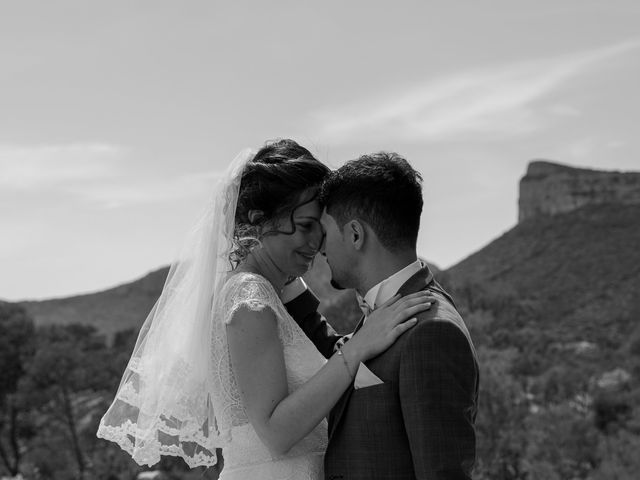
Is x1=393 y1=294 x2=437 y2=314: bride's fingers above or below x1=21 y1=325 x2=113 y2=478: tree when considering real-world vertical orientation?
above

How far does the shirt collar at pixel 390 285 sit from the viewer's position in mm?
3156

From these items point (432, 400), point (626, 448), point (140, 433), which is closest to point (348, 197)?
point (432, 400)

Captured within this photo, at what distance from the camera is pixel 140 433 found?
385 cm

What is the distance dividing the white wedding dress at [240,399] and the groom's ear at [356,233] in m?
0.54

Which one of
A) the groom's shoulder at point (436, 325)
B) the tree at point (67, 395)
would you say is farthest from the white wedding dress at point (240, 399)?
the tree at point (67, 395)

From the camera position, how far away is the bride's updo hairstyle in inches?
141

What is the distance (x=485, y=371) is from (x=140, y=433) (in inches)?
859

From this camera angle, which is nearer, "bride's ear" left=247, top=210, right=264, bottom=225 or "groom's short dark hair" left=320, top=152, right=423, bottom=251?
"groom's short dark hair" left=320, top=152, right=423, bottom=251

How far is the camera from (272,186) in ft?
11.8

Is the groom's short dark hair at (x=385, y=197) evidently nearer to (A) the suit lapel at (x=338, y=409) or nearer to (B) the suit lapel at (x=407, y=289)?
(B) the suit lapel at (x=407, y=289)

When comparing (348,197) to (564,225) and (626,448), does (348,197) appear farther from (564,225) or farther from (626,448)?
(564,225)

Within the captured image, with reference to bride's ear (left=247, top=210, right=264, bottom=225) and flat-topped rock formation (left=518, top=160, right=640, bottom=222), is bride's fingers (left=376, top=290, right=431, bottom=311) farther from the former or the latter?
flat-topped rock formation (left=518, top=160, right=640, bottom=222)

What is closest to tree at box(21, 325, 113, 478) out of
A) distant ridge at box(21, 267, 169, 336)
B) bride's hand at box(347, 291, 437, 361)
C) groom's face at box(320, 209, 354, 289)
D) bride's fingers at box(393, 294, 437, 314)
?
groom's face at box(320, 209, 354, 289)

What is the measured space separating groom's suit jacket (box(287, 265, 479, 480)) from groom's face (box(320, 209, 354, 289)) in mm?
218
